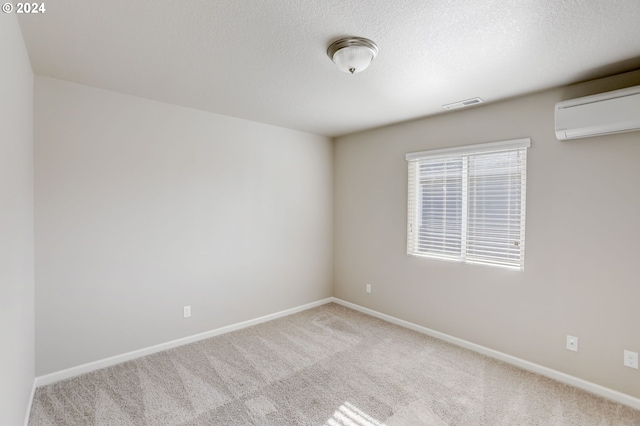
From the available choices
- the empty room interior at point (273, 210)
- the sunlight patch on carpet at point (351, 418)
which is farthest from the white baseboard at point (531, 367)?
the sunlight patch on carpet at point (351, 418)

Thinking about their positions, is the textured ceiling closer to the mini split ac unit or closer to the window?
the mini split ac unit


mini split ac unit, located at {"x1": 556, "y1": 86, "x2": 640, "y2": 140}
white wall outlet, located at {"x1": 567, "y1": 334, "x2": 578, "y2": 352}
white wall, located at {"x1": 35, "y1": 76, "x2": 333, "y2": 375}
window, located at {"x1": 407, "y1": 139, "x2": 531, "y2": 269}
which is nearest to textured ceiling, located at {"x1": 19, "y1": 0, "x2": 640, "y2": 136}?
mini split ac unit, located at {"x1": 556, "y1": 86, "x2": 640, "y2": 140}

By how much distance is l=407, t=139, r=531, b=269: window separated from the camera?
2.89 metres

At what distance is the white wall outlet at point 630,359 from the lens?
2277 mm

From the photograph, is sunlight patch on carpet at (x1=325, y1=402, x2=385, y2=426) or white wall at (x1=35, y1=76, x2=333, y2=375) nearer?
sunlight patch on carpet at (x1=325, y1=402, x2=385, y2=426)

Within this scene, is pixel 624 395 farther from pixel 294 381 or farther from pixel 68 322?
pixel 68 322

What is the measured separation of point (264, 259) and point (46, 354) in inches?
85.4

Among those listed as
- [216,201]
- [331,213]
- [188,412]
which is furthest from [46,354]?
[331,213]

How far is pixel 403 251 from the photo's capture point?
3.80 meters

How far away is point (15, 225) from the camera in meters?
1.72

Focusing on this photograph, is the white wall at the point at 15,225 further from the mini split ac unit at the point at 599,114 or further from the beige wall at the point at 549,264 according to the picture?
the mini split ac unit at the point at 599,114

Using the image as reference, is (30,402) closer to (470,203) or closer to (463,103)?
(470,203)

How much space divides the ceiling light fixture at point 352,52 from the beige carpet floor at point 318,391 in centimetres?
242

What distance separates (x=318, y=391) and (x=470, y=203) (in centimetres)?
233
